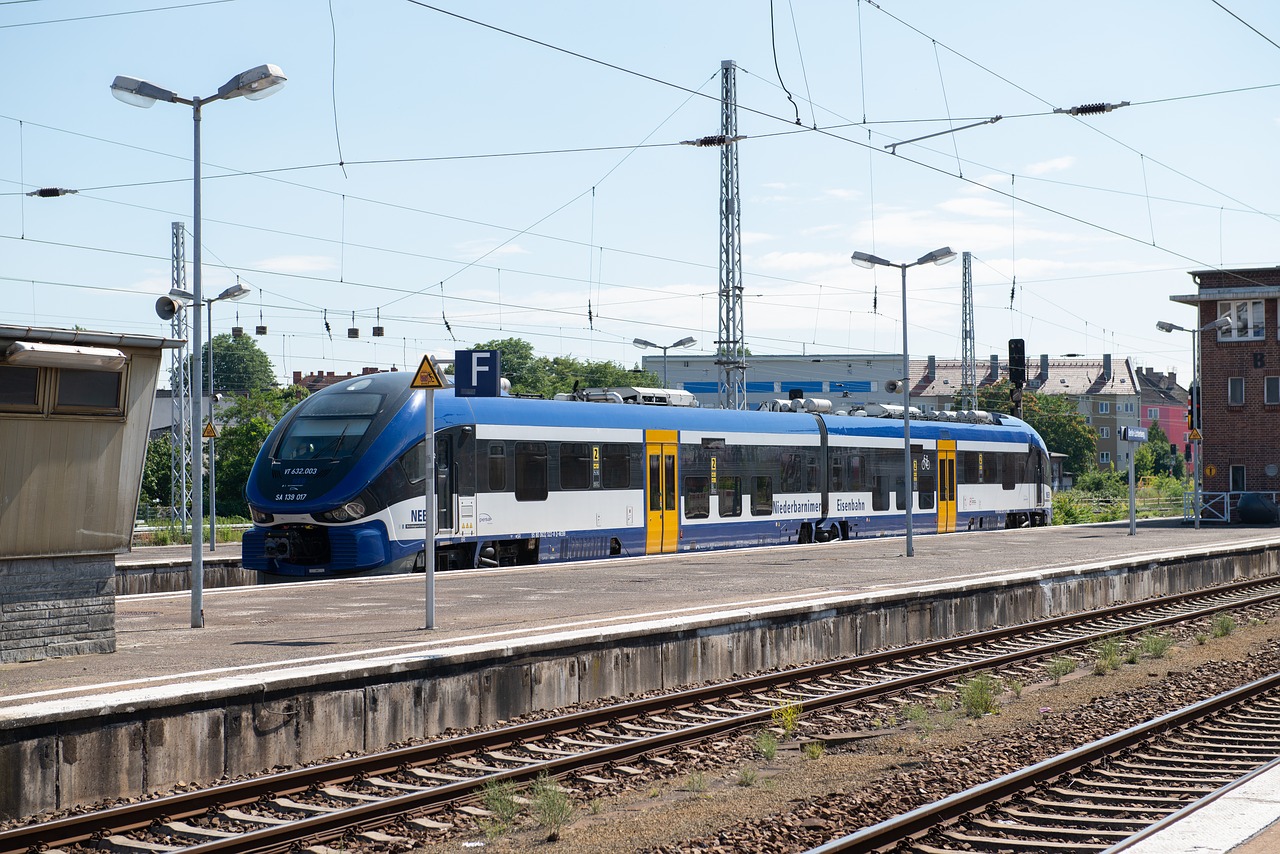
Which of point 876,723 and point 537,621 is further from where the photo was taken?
point 537,621

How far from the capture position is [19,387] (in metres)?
11.2

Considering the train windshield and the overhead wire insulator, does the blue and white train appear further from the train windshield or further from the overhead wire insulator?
the overhead wire insulator

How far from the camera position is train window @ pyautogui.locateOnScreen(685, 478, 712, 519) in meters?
27.7

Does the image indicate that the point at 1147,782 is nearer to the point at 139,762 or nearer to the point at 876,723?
the point at 876,723

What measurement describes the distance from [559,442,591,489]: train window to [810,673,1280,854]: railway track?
45.5ft

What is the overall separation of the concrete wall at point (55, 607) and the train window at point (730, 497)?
1758 cm

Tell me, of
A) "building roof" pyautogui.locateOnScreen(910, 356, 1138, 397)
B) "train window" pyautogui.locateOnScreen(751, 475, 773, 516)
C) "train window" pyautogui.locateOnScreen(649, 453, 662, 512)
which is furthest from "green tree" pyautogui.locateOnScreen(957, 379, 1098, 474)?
"train window" pyautogui.locateOnScreen(649, 453, 662, 512)

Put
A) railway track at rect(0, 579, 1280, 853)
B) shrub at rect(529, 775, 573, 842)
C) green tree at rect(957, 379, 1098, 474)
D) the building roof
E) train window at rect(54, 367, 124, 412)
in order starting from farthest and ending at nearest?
the building roof → green tree at rect(957, 379, 1098, 474) → train window at rect(54, 367, 124, 412) → shrub at rect(529, 775, 573, 842) → railway track at rect(0, 579, 1280, 853)

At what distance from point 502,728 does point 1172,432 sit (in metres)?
→ 140

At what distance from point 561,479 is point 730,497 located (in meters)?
5.72

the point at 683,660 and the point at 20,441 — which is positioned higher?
the point at 20,441

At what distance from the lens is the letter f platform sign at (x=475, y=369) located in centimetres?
1458

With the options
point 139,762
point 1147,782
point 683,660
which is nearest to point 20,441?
point 139,762

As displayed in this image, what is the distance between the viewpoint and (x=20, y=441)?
11266 millimetres
